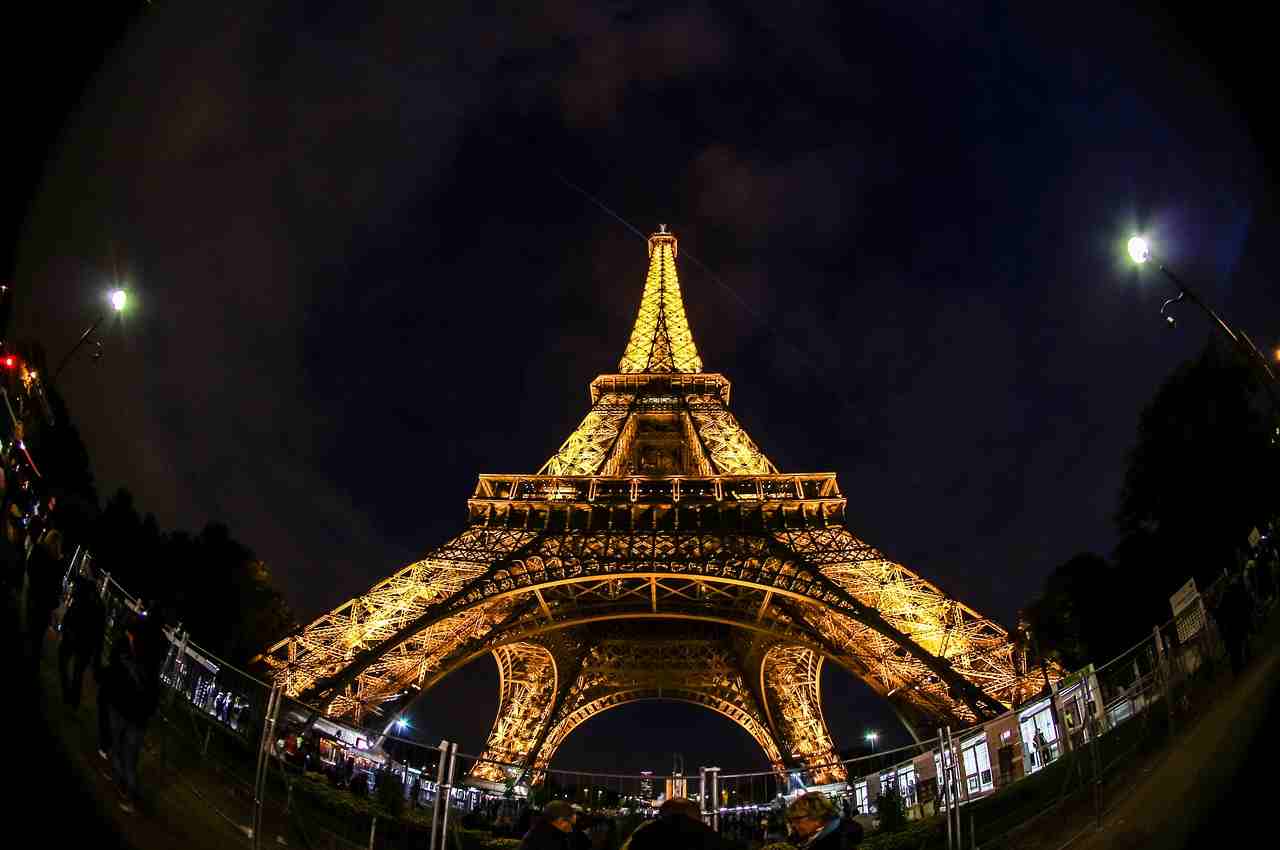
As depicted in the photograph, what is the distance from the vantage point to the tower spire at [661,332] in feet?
126

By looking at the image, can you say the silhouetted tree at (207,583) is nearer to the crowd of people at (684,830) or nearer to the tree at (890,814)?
the crowd of people at (684,830)

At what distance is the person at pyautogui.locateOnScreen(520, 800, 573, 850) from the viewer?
4742 mm

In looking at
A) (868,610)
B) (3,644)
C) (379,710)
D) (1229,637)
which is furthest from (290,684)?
(1229,637)

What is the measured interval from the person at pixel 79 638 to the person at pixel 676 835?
2902 mm

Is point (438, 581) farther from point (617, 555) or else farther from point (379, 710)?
point (617, 555)

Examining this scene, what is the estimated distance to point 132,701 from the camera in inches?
189

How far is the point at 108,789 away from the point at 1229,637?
6490 millimetres

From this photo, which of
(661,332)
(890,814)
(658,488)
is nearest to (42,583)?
(890,814)

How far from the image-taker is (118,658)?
507 cm

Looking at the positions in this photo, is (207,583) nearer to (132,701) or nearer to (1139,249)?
(132,701)

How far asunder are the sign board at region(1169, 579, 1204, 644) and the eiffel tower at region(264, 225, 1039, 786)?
37.0 ft

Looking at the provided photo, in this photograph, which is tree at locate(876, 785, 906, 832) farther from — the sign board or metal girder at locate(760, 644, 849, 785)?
metal girder at locate(760, 644, 849, 785)

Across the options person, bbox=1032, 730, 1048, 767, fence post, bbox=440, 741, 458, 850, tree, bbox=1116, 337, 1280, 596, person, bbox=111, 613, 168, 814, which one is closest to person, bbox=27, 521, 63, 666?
person, bbox=111, 613, 168, 814

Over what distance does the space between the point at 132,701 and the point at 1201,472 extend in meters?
9.75
